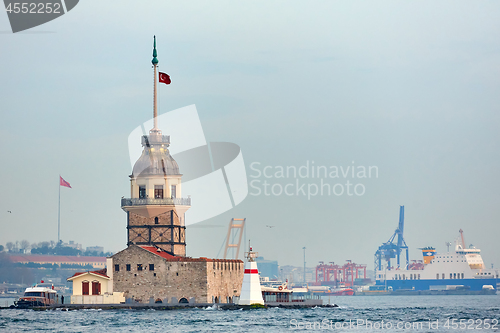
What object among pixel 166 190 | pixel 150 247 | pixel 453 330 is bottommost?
pixel 453 330

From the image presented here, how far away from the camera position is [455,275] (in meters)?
184

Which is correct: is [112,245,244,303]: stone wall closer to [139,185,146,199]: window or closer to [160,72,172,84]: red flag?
[139,185,146,199]: window

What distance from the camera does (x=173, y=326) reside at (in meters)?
56.5

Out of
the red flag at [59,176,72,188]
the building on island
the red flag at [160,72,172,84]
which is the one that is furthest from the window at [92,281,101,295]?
the red flag at [59,176,72,188]

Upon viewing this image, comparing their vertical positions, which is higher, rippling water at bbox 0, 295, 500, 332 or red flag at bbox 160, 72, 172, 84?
red flag at bbox 160, 72, 172, 84

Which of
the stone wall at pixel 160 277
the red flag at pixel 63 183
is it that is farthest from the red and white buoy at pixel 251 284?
the red flag at pixel 63 183

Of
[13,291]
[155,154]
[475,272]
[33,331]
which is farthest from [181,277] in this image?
[475,272]

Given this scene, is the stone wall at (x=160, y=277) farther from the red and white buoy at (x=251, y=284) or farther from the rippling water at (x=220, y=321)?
the red and white buoy at (x=251, y=284)

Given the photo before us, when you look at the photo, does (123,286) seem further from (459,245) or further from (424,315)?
(459,245)

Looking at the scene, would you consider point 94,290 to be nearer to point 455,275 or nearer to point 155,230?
point 155,230

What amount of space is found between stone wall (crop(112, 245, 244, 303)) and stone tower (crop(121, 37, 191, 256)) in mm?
4064

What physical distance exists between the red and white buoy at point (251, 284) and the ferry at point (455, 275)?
11656cm

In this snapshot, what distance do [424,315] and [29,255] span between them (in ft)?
368

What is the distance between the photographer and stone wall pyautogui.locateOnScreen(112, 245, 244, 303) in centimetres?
6944
